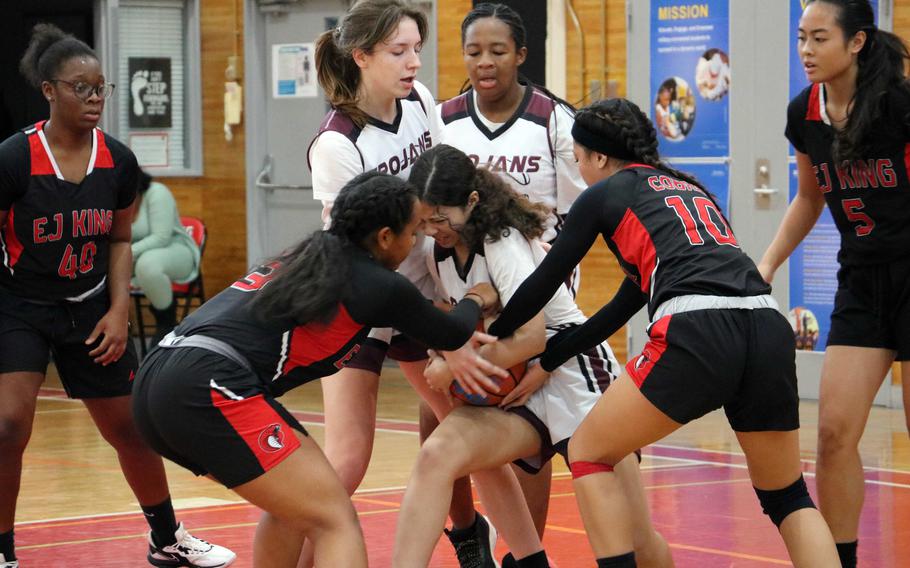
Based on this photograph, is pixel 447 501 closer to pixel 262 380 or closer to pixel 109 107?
pixel 262 380

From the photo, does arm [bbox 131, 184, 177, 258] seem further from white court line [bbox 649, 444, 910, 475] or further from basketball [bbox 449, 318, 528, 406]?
basketball [bbox 449, 318, 528, 406]

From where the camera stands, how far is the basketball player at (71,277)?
201 inches

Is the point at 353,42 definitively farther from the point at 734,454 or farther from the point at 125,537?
the point at 734,454

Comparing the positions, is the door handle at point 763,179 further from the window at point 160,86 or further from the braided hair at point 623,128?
the braided hair at point 623,128

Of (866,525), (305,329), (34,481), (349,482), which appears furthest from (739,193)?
(305,329)

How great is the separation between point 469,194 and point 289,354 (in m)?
0.82

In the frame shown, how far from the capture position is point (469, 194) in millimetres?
4477

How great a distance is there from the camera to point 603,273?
34.0 ft

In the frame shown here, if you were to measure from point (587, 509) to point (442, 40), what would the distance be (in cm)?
746

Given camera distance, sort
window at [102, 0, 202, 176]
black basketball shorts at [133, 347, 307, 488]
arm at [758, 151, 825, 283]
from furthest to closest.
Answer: window at [102, 0, 202, 176] → arm at [758, 151, 825, 283] → black basketball shorts at [133, 347, 307, 488]

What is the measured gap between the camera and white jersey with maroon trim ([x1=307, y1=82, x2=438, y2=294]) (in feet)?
15.4

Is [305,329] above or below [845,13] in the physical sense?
below

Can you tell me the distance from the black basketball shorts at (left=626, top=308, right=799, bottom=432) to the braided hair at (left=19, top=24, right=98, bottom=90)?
2.35 metres

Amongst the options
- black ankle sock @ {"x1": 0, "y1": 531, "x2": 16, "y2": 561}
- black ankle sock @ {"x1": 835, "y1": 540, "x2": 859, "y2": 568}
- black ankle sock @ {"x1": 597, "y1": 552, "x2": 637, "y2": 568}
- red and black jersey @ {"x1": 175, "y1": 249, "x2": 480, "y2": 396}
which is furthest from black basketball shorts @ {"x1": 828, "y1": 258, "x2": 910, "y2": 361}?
black ankle sock @ {"x1": 0, "y1": 531, "x2": 16, "y2": 561}
